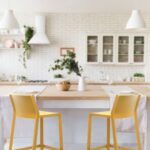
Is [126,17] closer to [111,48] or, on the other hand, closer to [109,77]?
[111,48]

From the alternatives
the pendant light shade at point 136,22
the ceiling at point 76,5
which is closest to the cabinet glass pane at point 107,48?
the ceiling at point 76,5

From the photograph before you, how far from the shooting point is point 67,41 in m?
8.60

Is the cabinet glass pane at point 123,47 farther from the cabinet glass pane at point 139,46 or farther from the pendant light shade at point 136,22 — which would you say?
the pendant light shade at point 136,22

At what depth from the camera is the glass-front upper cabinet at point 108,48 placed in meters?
8.31

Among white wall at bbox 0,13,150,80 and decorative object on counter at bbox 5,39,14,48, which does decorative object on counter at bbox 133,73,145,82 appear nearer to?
white wall at bbox 0,13,150,80

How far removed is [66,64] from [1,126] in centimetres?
134

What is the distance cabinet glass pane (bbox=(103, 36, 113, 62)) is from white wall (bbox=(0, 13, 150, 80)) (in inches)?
9.5

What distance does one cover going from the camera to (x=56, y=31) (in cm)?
856

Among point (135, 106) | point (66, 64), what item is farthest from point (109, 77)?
point (135, 106)

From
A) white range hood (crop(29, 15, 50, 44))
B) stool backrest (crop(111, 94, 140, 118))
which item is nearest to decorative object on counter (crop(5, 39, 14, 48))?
white range hood (crop(29, 15, 50, 44))

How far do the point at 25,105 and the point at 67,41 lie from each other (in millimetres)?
4791

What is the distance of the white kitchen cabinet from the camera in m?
8.27

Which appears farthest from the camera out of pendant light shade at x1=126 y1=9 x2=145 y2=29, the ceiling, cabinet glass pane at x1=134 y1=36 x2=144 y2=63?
cabinet glass pane at x1=134 y1=36 x2=144 y2=63

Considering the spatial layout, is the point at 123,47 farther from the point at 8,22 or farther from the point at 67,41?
the point at 8,22
